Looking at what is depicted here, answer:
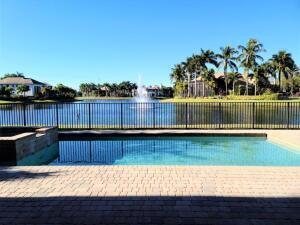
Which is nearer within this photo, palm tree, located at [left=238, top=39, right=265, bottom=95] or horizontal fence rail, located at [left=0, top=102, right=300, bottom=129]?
horizontal fence rail, located at [left=0, top=102, right=300, bottom=129]

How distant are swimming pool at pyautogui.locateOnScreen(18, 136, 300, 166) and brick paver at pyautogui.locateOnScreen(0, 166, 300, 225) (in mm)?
2368

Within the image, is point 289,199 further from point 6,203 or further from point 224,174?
point 6,203

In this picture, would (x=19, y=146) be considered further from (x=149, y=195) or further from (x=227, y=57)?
(x=227, y=57)

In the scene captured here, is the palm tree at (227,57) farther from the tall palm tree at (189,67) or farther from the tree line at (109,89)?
the tree line at (109,89)

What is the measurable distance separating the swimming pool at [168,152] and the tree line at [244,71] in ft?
182

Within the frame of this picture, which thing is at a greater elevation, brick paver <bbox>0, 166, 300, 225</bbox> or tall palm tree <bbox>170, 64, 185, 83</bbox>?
tall palm tree <bbox>170, 64, 185, 83</bbox>

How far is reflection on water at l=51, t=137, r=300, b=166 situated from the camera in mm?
8976

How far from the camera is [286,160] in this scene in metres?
8.83

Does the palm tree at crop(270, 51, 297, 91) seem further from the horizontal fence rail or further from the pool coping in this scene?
the pool coping

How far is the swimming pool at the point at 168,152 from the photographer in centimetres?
892

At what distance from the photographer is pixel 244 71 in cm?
6769

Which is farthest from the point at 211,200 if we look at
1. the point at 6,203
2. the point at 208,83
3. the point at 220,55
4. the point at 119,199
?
the point at 208,83

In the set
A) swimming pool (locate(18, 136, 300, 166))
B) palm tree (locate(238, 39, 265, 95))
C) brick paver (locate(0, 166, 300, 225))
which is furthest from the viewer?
palm tree (locate(238, 39, 265, 95))

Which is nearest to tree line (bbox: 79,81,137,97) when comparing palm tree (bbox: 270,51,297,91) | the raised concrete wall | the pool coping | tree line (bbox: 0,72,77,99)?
tree line (bbox: 0,72,77,99)
